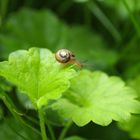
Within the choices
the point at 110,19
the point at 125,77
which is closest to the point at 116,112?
the point at 125,77

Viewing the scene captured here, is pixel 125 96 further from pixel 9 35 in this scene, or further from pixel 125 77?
pixel 9 35

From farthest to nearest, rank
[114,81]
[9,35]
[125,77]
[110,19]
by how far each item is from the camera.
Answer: [110,19], [9,35], [125,77], [114,81]

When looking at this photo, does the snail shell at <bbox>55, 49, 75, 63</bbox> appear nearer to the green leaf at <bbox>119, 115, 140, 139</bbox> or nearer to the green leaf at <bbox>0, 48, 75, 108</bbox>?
the green leaf at <bbox>0, 48, 75, 108</bbox>

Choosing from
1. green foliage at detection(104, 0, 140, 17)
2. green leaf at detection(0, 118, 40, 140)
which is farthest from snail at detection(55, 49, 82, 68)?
green foliage at detection(104, 0, 140, 17)

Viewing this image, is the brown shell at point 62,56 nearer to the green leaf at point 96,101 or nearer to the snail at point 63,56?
the snail at point 63,56

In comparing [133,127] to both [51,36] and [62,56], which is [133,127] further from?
[51,36]

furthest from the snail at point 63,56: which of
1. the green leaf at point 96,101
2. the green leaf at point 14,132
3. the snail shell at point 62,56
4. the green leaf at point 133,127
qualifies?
the green leaf at point 133,127
